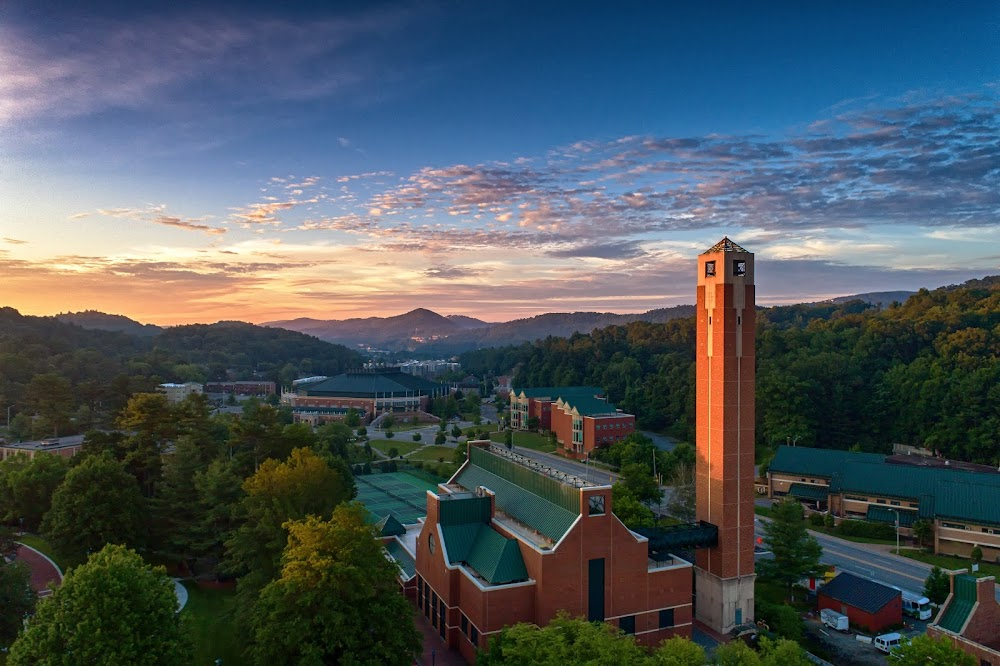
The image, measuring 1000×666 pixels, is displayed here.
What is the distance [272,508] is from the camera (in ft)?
112

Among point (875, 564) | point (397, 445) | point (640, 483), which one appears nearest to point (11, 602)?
point (640, 483)

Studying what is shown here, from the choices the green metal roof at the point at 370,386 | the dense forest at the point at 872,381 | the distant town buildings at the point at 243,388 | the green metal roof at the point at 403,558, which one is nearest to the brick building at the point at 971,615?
the green metal roof at the point at 403,558

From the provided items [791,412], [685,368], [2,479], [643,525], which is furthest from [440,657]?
[685,368]

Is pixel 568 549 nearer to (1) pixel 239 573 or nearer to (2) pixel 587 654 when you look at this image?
(2) pixel 587 654

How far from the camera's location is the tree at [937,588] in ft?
122

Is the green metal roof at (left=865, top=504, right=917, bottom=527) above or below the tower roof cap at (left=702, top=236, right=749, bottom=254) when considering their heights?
below

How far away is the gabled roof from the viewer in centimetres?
3591

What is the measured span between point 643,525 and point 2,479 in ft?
137

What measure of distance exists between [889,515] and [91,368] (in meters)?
98.8

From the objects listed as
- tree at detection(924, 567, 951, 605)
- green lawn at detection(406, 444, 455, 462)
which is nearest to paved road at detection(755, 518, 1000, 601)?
tree at detection(924, 567, 951, 605)

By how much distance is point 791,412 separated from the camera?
7794cm

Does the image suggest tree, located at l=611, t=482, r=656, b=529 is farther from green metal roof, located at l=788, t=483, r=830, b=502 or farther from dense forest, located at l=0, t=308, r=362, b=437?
dense forest, located at l=0, t=308, r=362, b=437

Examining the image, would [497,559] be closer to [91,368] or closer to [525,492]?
[525,492]

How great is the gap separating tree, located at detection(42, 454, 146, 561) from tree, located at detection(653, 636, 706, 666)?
29491 mm
